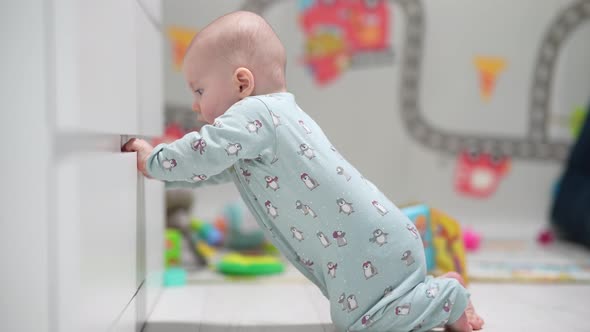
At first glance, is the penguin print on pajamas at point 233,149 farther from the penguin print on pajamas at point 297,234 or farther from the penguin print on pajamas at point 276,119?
the penguin print on pajamas at point 297,234

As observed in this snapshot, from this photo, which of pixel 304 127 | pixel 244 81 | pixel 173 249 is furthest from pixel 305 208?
pixel 173 249

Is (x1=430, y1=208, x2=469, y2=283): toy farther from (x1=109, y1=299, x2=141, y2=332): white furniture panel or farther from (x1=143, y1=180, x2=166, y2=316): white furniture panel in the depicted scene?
(x1=109, y1=299, x2=141, y2=332): white furniture panel

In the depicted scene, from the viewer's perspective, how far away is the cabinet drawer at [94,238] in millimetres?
643

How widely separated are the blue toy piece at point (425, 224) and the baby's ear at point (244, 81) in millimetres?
Answer: 609

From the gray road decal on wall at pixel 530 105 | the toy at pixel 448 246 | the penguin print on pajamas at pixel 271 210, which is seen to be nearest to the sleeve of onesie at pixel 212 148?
the penguin print on pajamas at pixel 271 210

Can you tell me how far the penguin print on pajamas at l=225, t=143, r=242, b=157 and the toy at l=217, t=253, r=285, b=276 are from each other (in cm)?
71

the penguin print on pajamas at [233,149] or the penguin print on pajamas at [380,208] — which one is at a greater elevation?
the penguin print on pajamas at [233,149]

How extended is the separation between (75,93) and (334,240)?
1.66 feet

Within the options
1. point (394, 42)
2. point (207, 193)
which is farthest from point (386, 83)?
point (207, 193)

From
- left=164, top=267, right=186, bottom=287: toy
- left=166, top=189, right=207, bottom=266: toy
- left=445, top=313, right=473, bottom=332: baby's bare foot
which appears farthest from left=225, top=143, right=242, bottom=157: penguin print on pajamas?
left=166, top=189, right=207, bottom=266: toy

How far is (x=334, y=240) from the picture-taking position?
1.01 m

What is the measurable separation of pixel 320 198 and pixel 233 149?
172mm

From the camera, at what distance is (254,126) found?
95 cm

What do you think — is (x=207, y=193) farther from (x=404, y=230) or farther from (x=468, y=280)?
(x=404, y=230)
